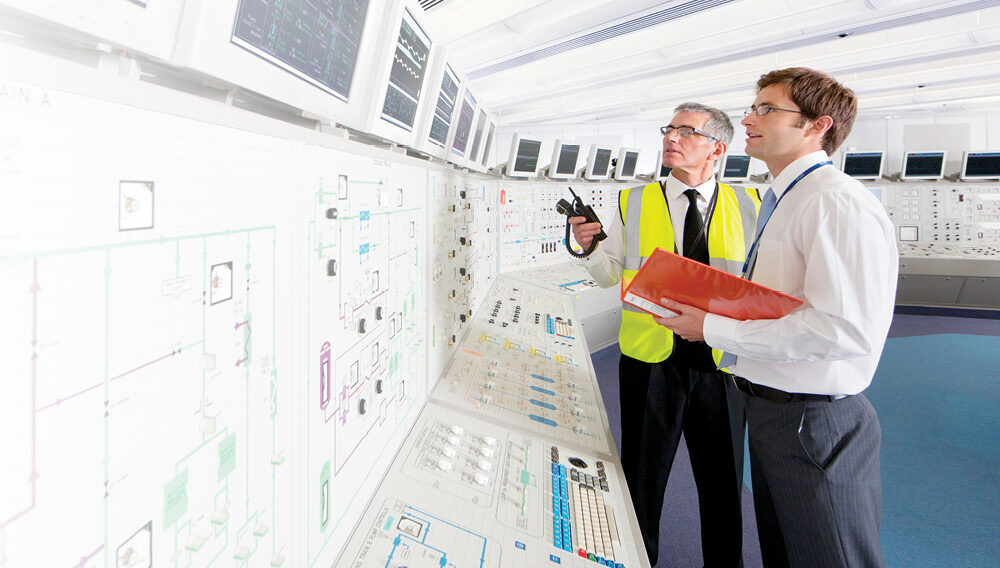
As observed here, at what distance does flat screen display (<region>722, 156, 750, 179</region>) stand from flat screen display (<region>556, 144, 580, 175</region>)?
2691 millimetres

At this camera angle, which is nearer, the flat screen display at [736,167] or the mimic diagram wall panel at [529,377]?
the mimic diagram wall panel at [529,377]

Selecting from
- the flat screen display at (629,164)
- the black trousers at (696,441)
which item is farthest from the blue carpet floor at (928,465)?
the flat screen display at (629,164)

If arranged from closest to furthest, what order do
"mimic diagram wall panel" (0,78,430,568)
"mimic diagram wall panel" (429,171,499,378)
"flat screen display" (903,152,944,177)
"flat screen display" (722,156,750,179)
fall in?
"mimic diagram wall panel" (0,78,430,568)
"mimic diagram wall panel" (429,171,499,378)
"flat screen display" (722,156,750,179)
"flat screen display" (903,152,944,177)

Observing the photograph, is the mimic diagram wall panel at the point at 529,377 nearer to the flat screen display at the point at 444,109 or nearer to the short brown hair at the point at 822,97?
the flat screen display at the point at 444,109

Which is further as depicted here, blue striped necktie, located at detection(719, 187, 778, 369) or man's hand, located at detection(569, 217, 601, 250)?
man's hand, located at detection(569, 217, 601, 250)

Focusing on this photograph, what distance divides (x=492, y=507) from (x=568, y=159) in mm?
3452

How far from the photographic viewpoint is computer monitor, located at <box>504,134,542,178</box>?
3.48 meters

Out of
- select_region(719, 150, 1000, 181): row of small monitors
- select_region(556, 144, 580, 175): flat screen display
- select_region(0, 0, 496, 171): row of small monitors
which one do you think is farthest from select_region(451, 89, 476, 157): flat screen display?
select_region(719, 150, 1000, 181): row of small monitors

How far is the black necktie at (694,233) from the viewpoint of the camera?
162 centimetres

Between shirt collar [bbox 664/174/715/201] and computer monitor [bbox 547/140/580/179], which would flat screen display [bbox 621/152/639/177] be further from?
shirt collar [bbox 664/174/715/201]

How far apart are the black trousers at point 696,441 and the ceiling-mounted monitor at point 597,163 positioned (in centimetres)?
282

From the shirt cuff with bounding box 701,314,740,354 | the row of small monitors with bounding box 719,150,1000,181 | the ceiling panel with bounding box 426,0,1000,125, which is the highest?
the ceiling panel with bounding box 426,0,1000,125

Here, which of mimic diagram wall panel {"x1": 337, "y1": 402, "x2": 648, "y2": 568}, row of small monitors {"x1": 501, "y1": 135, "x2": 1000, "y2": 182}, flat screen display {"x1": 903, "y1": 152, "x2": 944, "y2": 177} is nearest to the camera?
mimic diagram wall panel {"x1": 337, "y1": 402, "x2": 648, "y2": 568}

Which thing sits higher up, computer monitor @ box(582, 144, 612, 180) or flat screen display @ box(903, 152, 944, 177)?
flat screen display @ box(903, 152, 944, 177)
